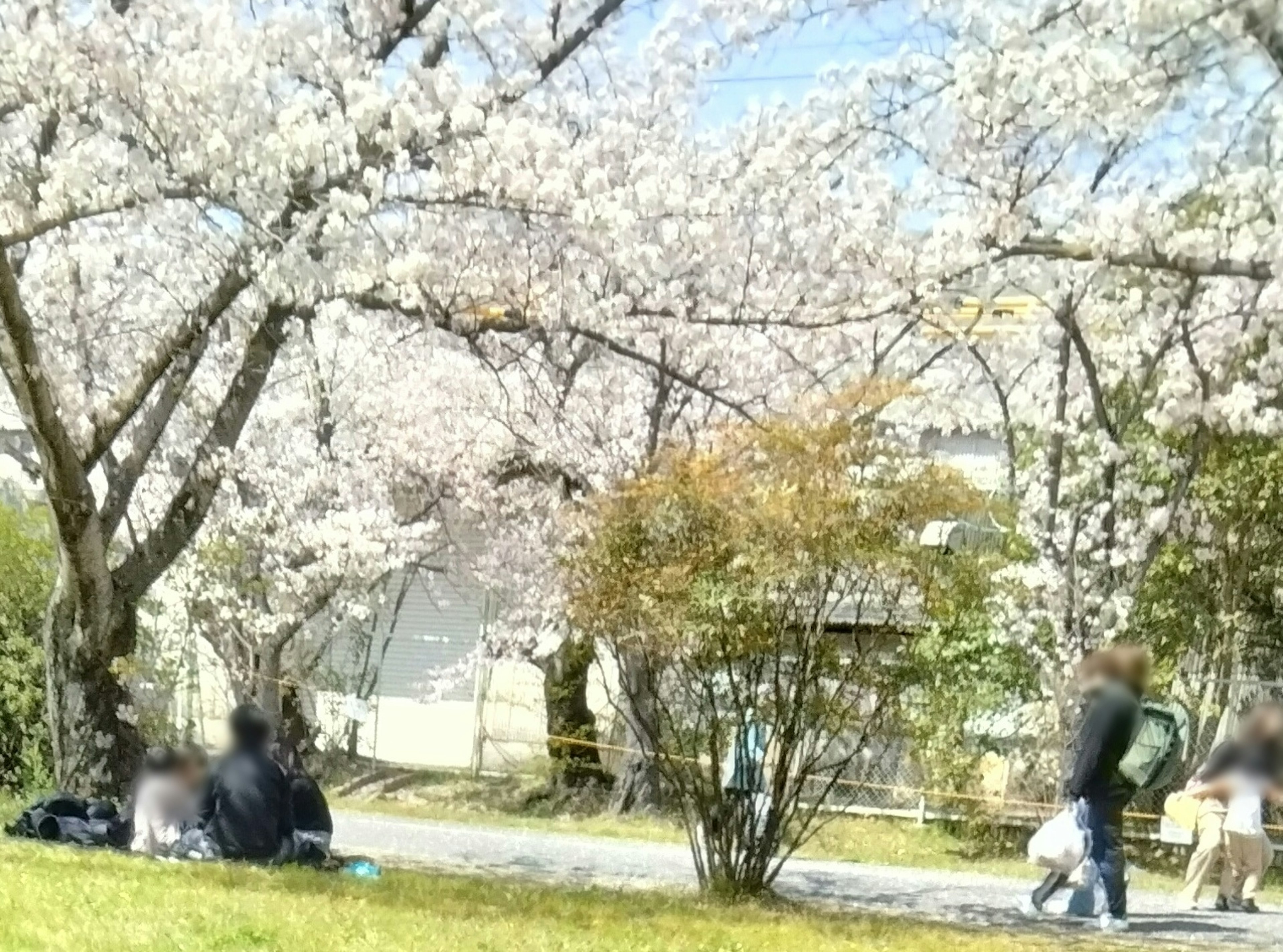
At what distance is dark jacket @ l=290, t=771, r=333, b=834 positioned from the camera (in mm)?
6266

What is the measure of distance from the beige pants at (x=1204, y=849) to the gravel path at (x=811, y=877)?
10 centimetres

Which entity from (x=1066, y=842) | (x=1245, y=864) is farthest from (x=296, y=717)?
(x=1245, y=864)

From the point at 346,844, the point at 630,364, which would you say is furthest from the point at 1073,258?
the point at 346,844

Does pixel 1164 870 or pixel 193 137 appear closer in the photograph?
pixel 193 137

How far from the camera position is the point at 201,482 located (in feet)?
22.3

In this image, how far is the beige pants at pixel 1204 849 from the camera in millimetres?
5586

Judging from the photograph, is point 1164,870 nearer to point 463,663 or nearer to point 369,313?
point 369,313

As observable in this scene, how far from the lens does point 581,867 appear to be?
7.27 m

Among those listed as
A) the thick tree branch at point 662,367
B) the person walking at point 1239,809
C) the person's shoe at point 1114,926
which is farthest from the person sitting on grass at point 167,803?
the person walking at point 1239,809

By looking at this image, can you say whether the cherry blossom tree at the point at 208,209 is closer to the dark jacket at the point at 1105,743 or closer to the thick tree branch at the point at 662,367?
the thick tree branch at the point at 662,367

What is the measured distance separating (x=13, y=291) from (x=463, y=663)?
542cm

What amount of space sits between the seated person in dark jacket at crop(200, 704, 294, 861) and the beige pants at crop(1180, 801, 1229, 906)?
148 inches

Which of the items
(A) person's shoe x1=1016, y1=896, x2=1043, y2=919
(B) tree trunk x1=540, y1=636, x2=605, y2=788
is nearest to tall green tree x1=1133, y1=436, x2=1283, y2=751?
(A) person's shoe x1=1016, y1=896, x2=1043, y2=919

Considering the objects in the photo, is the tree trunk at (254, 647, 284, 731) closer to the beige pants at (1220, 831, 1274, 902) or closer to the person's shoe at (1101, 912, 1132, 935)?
the person's shoe at (1101, 912, 1132, 935)
